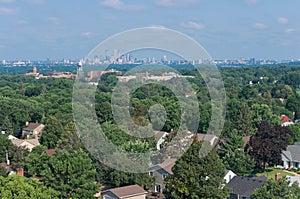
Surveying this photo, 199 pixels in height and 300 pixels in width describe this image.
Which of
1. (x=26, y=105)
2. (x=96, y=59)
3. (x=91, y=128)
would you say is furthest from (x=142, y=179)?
(x=26, y=105)

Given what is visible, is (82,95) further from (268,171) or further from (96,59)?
(268,171)

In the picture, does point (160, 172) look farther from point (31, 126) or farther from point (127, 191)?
point (31, 126)

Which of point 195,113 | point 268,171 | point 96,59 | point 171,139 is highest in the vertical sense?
point 96,59

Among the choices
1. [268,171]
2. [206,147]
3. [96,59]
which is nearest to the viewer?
[96,59]

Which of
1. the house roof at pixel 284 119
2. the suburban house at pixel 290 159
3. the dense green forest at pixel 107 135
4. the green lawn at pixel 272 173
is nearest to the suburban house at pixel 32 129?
the dense green forest at pixel 107 135

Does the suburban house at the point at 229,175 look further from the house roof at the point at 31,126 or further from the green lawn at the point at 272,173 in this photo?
the house roof at the point at 31,126
